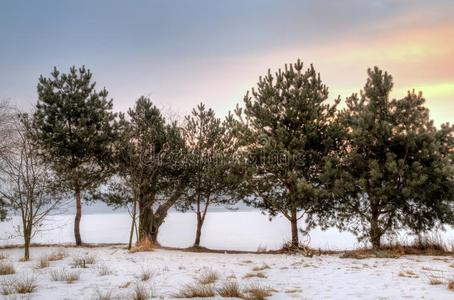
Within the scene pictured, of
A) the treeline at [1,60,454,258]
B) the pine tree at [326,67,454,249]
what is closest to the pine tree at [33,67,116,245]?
the treeline at [1,60,454,258]

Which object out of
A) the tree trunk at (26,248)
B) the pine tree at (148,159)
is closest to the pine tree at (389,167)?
the pine tree at (148,159)

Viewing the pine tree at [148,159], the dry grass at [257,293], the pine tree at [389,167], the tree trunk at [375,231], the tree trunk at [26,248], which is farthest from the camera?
the pine tree at [148,159]

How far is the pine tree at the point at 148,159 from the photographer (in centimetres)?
1947

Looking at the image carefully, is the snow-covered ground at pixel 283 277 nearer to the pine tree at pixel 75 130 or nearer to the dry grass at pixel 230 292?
the dry grass at pixel 230 292

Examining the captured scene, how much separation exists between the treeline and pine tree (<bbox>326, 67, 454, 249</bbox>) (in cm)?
4

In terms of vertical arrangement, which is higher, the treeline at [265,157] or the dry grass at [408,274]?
the treeline at [265,157]

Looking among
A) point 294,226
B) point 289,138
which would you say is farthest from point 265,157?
point 294,226

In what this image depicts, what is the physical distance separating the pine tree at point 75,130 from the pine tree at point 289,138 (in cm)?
713

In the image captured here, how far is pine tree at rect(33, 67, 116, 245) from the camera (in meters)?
19.5

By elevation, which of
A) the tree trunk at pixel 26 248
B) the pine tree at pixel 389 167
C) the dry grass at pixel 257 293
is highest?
the pine tree at pixel 389 167

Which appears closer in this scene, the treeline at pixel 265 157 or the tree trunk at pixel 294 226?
the treeline at pixel 265 157

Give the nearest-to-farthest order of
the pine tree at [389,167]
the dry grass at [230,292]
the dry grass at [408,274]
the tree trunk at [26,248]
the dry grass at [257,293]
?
the dry grass at [257,293]
the dry grass at [230,292]
the dry grass at [408,274]
the tree trunk at [26,248]
the pine tree at [389,167]

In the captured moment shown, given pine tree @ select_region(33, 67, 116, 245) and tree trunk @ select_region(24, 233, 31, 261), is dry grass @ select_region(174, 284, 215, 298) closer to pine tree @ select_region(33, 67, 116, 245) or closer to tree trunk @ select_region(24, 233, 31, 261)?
tree trunk @ select_region(24, 233, 31, 261)

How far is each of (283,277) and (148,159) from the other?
10941 mm
